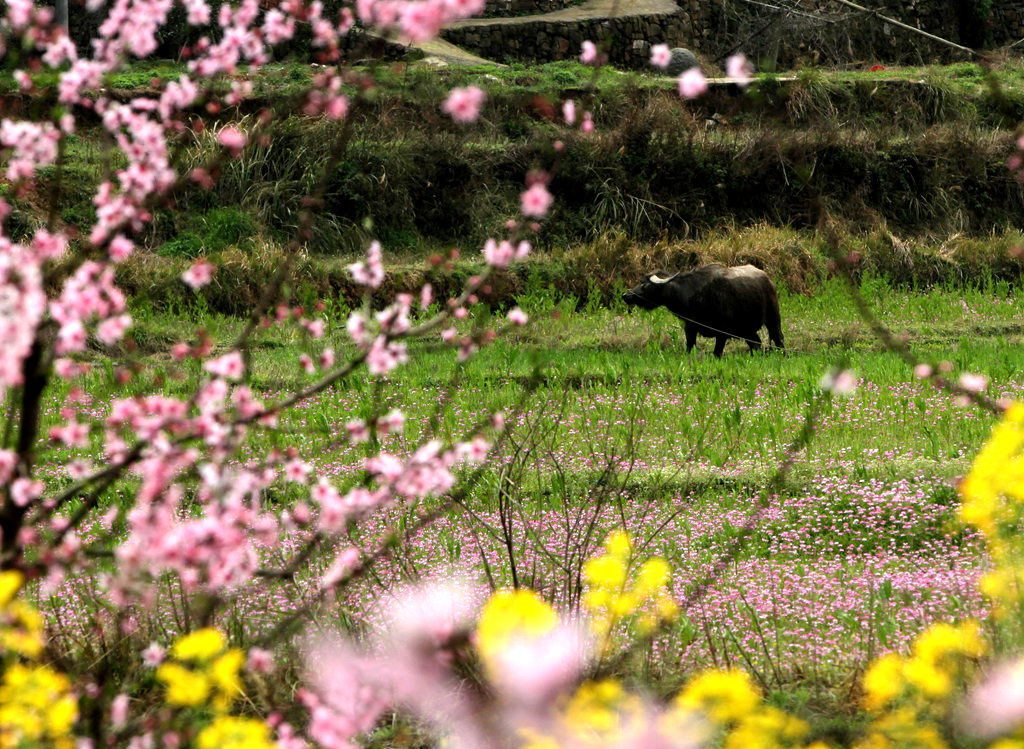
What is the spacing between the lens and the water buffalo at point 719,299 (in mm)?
9875

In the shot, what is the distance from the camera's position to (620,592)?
3107 millimetres

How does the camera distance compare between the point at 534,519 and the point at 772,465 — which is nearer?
the point at 534,519

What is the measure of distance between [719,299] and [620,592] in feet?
23.1

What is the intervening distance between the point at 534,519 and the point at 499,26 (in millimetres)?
16399

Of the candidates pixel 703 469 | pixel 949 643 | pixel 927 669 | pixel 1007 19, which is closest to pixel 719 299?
pixel 703 469

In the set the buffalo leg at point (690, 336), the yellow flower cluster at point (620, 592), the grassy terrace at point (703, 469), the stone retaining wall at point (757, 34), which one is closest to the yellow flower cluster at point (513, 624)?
the yellow flower cluster at point (620, 592)

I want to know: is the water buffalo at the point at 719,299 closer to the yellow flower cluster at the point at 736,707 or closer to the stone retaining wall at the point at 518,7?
the yellow flower cluster at the point at 736,707

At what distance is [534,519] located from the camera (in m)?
5.51

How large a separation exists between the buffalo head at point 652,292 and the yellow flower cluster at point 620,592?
19.3 feet

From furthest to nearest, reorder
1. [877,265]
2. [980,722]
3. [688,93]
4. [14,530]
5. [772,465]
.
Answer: [877,265], [772,465], [688,93], [14,530], [980,722]

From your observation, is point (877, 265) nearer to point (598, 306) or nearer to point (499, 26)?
point (598, 306)

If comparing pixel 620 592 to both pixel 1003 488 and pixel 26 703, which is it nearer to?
pixel 1003 488

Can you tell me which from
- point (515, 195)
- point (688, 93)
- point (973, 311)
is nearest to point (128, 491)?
point (688, 93)

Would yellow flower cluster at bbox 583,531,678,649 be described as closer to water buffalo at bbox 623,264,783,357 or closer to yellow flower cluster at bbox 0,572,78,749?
yellow flower cluster at bbox 0,572,78,749
